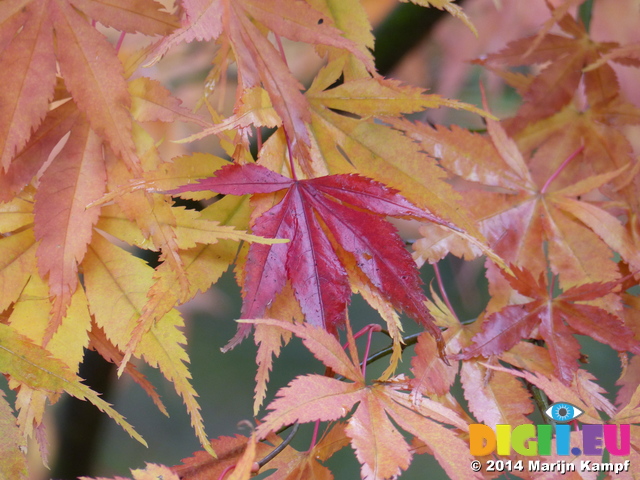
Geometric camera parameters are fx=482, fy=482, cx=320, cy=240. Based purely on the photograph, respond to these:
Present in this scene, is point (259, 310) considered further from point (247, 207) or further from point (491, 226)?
point (491, 226)

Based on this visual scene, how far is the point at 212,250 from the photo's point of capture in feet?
1.03

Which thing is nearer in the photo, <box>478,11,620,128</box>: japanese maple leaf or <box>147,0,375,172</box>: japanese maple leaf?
<box>147,0,375,172</box>: japanese maple leaf

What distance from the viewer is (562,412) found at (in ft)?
1.11

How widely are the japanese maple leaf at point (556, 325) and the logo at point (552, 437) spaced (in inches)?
1.1

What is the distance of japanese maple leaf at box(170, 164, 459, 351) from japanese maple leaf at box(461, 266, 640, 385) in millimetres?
102

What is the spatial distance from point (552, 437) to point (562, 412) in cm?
2

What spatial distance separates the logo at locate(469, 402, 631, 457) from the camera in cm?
31

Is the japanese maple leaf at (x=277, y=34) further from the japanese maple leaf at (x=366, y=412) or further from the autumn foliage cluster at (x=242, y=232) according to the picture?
the japanese maple leaf at (x=366, y=412)

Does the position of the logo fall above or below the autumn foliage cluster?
below

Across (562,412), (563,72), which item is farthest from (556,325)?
(563,72)

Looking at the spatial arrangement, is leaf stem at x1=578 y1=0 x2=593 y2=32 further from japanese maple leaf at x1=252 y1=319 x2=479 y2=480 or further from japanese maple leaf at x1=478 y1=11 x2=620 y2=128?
japanese maple leaf at x1=252 y1=319 x2=479 y2=480

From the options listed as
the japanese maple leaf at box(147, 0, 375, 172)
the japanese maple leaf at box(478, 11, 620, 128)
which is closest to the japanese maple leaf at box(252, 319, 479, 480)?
the japanese maple leaf at box(147, 0, 375, 172)

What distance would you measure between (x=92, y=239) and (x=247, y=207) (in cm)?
10

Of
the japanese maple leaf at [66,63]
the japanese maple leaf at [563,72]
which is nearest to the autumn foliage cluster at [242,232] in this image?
the japanese maple leaf at [66,63]
